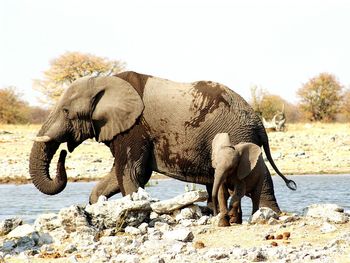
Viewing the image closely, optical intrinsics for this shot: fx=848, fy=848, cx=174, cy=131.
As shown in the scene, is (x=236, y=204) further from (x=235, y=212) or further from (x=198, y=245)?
(x=198, y=245)

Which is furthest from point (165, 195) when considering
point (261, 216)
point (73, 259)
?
point (73, 259)

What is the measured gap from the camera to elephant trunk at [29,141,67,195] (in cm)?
1155

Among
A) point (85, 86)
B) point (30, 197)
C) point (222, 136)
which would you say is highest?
point (85, 86)

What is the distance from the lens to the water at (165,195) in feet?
48.0

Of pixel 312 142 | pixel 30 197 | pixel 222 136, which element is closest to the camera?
pixel 222 136

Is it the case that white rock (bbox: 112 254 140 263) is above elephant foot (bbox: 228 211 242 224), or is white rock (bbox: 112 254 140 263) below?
below

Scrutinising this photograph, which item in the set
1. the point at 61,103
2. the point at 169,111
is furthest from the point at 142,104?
the point at 61,103

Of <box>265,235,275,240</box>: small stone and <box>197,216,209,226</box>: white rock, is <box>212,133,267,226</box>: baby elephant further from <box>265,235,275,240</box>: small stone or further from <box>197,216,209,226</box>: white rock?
<box>265,235,275,240</box>: small stone

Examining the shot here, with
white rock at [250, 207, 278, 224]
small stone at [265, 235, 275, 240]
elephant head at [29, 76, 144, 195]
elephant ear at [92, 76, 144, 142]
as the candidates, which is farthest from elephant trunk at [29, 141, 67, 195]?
small stone at [265, 235, 275, 240]

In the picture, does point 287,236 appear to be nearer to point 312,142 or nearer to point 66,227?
point 66,227

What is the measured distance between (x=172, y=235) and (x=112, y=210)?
134 cm

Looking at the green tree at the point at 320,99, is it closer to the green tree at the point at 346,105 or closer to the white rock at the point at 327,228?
the green tree at the point at 346,105

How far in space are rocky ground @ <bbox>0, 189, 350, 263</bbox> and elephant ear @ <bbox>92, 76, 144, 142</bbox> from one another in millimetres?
1169

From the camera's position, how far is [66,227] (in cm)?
941
